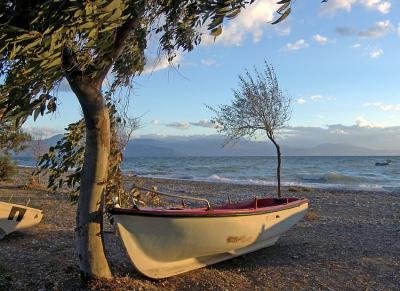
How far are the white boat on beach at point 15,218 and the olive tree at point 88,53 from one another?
412cm

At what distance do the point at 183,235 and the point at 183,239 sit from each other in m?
0.07

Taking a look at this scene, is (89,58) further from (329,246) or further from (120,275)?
(329,246)

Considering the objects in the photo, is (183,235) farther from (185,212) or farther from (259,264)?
(259,264)

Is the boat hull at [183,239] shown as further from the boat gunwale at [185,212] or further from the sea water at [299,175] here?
the sea water at [299,175]

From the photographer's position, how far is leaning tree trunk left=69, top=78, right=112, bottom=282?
581cm

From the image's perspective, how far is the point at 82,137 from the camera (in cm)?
734

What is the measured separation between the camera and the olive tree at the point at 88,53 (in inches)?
131

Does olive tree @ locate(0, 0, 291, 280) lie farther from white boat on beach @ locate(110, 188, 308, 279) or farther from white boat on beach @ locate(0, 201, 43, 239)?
white boat on beach @ locate(0, 201, 43, 239)

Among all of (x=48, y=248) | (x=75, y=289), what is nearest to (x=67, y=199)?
(x=48, y=248)

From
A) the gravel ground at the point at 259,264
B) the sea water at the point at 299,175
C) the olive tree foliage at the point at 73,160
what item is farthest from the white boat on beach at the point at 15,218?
the sea water at the point at 299,175

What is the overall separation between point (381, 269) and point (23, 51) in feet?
21.9

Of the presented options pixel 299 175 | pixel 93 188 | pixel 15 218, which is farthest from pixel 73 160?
pixel 299 175

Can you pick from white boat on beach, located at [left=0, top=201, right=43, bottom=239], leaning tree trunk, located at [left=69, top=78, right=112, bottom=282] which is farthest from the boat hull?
white boat on beach, located at [left=0, top=201, right=43, bottom=239]

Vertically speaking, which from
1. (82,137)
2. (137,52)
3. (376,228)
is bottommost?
(376,228)
